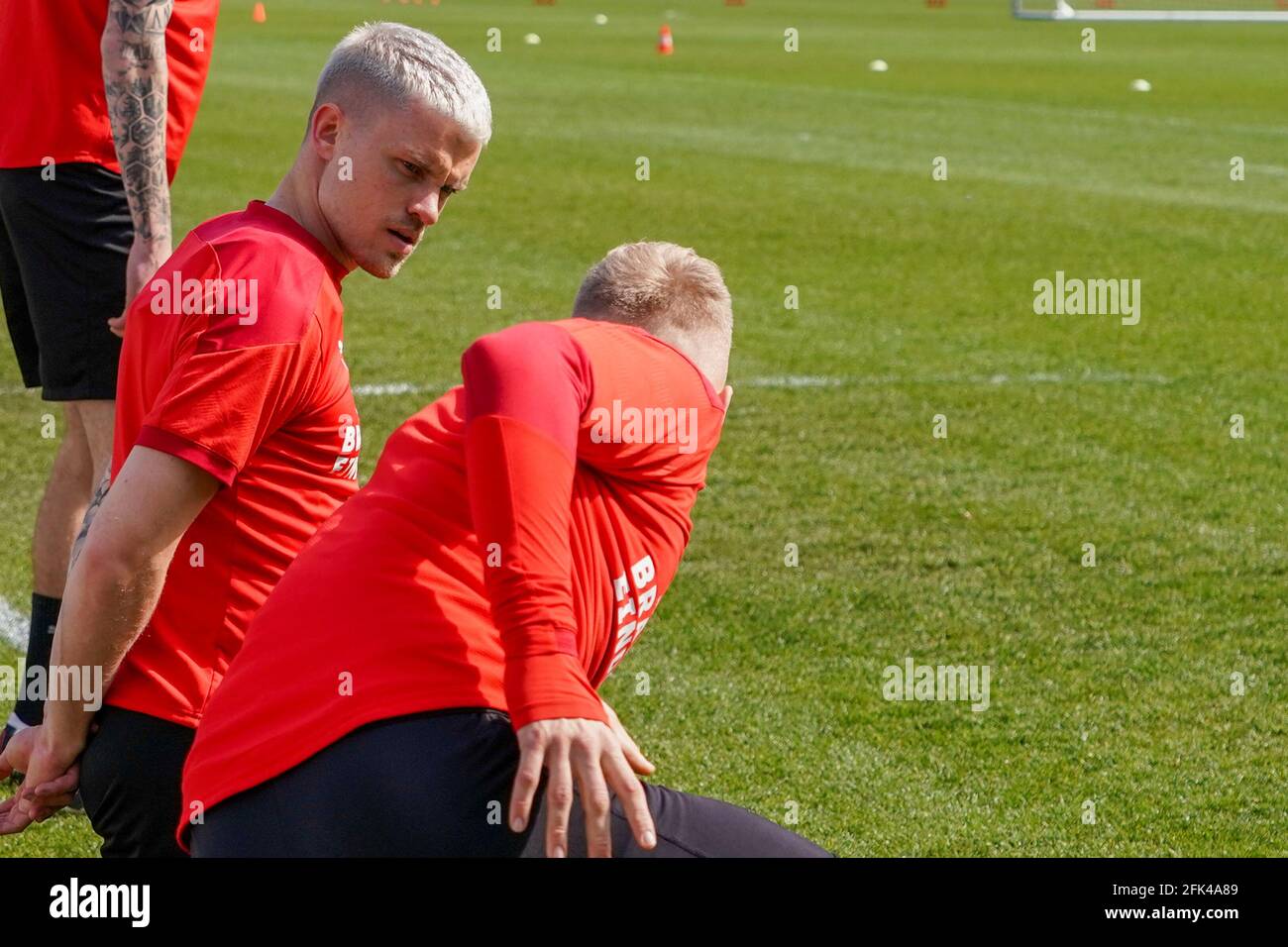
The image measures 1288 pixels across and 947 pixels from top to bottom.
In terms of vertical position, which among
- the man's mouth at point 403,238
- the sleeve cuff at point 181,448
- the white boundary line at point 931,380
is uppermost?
the white boundary line at point 931,380

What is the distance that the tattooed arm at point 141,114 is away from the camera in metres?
4.31

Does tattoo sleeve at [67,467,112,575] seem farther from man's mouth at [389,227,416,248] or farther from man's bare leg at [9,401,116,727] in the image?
man's bare leg at [9,401,116,727]

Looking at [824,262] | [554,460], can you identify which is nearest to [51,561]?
[554,460]

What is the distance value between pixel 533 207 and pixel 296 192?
11.7m

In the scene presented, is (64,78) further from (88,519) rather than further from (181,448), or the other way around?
(181,448)

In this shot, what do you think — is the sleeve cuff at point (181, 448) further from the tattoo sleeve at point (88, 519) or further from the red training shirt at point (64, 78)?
the red training shirt at point (64, 78)

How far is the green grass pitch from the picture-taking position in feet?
15.7

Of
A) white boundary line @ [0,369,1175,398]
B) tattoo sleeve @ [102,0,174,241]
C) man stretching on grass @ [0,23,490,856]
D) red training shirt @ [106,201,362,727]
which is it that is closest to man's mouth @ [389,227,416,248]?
man stretching on grass @ [0,23,490,856]

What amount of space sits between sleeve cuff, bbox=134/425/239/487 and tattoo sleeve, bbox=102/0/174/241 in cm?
188

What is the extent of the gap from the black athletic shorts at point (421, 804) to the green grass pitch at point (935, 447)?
81.3 inches

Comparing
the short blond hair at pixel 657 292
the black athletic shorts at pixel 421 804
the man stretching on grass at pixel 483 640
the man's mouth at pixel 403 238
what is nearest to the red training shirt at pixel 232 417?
the man's mouth at pixel 403 238

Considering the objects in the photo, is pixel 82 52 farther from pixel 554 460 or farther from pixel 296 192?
pixel 554 460

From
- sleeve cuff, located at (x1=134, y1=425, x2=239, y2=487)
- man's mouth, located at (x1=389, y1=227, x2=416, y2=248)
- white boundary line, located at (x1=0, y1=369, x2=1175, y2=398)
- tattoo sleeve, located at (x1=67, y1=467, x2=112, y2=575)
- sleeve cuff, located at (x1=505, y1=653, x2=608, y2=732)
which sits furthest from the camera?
white boundary line, located at (x1=0, y1=369, x2=1175, y2=398)

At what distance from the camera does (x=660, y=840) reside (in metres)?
2.31
